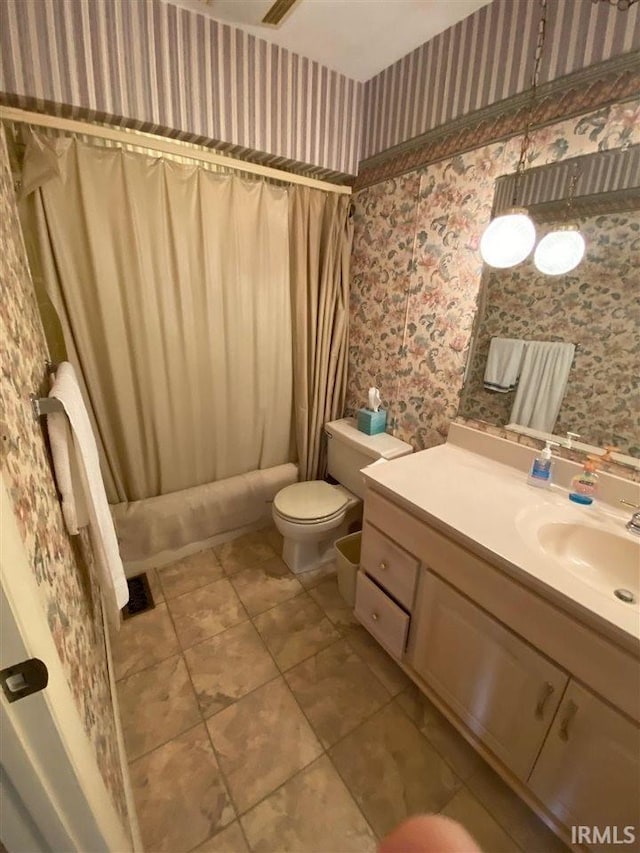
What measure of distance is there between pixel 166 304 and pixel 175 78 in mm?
864

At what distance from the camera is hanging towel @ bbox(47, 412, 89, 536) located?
34.3 inches

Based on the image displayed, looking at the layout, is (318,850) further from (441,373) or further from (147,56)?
(147,56)

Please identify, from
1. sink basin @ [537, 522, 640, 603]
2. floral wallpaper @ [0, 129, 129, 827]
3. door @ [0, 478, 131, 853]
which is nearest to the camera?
door @ [0, 478, 131, 853]

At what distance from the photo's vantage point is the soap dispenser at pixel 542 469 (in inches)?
50.7

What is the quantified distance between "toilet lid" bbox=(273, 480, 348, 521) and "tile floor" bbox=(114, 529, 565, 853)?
0.45 m

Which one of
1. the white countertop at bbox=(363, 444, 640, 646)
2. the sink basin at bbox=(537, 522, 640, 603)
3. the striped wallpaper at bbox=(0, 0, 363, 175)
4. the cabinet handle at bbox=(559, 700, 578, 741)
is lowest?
the cabinet handle at bbox=(559, 700, 578, 741)

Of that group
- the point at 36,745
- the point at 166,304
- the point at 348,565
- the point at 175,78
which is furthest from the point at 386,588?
the point at 175,78

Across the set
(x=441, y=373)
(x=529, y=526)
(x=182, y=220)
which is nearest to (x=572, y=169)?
(x=441, y=373)

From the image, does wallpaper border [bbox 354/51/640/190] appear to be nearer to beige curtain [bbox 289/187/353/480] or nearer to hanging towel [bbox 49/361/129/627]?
beige curtain [bbox 289/187/353/480]

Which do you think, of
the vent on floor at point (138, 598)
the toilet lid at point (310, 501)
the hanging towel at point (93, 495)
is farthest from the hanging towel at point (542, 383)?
the vent on floor at point (138, 598)

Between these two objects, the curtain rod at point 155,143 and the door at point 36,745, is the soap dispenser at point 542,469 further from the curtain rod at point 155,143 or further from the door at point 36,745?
the curtain rod at point 155,143

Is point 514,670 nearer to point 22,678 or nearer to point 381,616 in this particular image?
point 381,616

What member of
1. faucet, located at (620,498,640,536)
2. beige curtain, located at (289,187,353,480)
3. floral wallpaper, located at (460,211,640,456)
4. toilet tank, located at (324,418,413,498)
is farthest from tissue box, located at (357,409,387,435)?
faucet, located at (620,498,640,536)

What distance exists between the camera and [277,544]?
7.23 ft
